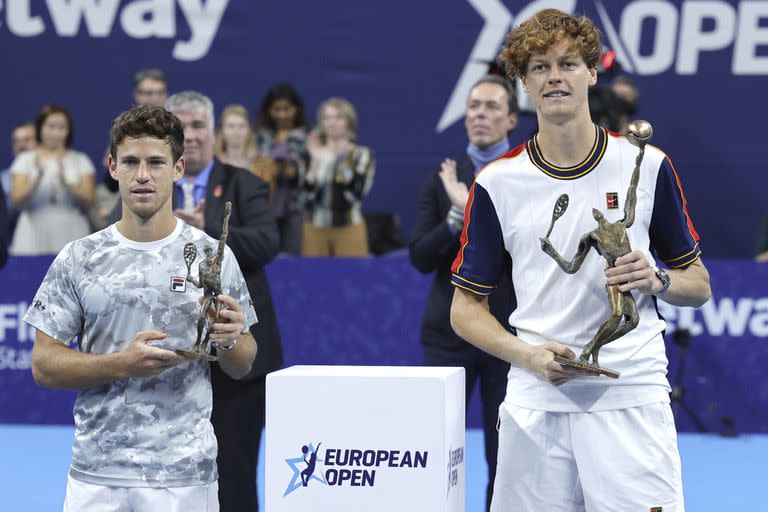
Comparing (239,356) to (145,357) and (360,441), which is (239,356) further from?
(360,441)

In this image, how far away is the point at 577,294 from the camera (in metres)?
3.31

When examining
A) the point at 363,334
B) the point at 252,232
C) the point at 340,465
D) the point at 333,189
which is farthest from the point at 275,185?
the point at 340,465

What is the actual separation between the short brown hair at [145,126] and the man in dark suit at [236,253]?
106cm

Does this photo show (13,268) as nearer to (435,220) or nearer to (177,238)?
(435,220)

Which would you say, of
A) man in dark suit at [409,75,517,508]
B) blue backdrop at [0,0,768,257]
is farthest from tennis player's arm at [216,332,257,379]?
blue backdrop at [0,0,768,257]

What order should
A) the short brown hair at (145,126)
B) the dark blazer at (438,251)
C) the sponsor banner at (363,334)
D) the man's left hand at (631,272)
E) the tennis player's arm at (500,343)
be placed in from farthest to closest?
1. the sponsor banner at (363,334)
2. the dark blazer at (438,251)
3. the short brown hair at (145,126)
4. the tennis player's arm at (500,343)
5. the man's left hand at (631,272)

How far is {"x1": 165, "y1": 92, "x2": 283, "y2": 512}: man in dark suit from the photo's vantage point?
463 centimetres

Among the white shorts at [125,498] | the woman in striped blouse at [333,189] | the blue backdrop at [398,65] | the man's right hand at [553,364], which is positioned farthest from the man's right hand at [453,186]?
the blue backdrop at [398,65]

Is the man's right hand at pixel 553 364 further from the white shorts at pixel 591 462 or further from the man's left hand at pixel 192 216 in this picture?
the man's left hand at pixel 192 216

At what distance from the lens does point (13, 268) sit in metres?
7.96

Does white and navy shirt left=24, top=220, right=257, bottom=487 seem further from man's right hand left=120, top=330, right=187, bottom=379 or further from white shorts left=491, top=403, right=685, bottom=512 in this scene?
white shorts left=491, top=403, right=685, bottom=512

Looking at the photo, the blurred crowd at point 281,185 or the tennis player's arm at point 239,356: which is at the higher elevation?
the blurred crowd at point 281,185

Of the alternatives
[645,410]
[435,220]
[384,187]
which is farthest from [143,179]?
[384,187]

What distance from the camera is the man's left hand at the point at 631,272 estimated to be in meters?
3.05
